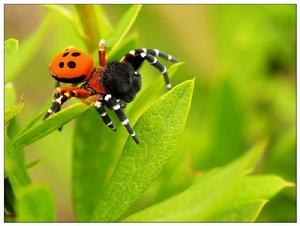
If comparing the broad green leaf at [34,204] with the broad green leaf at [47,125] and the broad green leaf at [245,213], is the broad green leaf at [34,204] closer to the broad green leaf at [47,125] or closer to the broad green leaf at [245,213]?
the broad green leaf at [47,125]

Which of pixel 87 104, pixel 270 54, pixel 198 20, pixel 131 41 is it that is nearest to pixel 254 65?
pixel 270 54

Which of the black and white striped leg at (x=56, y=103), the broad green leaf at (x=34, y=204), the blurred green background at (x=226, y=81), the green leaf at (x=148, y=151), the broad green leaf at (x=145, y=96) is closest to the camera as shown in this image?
the broad green leaf at (x=34, y=204)

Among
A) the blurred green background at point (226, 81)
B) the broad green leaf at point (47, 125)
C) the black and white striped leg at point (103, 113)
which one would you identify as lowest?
the blurred green background at point (226, 81)

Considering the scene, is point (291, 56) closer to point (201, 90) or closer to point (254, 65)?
point (254, 65)

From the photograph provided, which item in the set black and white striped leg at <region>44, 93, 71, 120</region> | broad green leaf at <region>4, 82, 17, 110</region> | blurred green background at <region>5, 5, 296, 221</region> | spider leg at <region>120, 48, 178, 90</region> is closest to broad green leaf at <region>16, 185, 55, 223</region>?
black and white striped leg at <region>44, 93, 71, 120</region>

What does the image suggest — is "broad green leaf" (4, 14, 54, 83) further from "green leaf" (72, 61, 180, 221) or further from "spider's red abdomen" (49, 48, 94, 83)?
"green leaf" (72, 61, 180, 221)

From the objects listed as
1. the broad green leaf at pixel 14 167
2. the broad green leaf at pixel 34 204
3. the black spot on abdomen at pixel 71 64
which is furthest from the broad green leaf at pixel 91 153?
the broad green leaf at pixel 34 204
